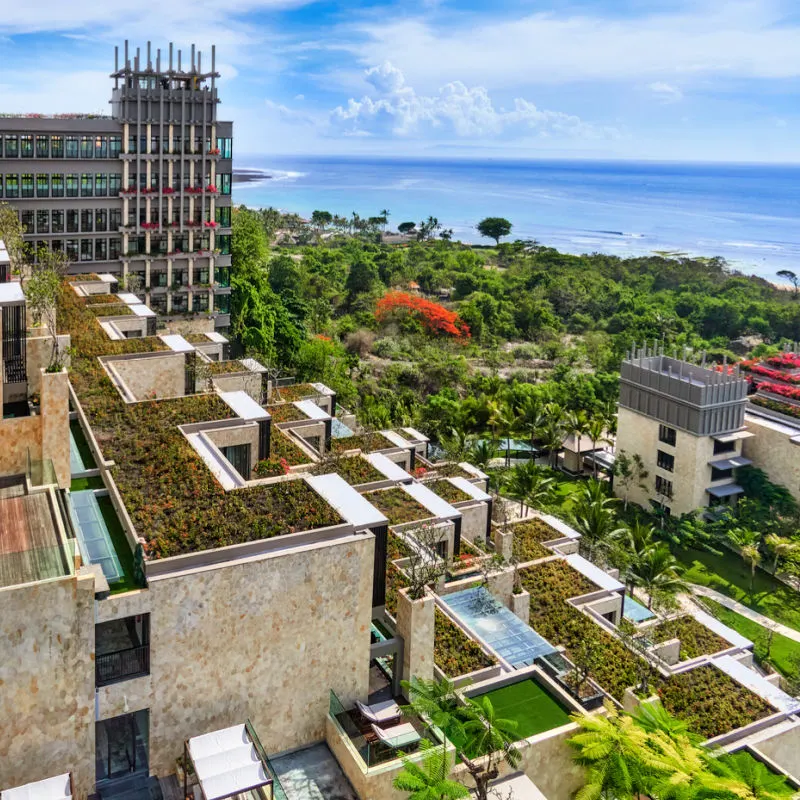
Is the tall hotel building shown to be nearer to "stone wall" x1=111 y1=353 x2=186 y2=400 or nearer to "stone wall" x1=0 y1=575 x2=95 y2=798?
"stone wall" x1=111 y1=353 x2=186 y2=400

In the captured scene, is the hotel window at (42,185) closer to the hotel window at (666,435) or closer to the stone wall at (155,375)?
the stone wall at (155,375)

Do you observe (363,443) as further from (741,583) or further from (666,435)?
(741,583)

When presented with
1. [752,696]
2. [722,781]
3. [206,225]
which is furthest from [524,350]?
[722,781]

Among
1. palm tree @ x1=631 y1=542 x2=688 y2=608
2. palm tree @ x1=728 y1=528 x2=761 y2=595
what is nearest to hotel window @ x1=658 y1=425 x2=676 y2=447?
palm tree @ x1=728 y1=528 x2=761 y2=595

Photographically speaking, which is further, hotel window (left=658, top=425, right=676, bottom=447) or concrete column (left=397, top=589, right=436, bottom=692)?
hotel window (left=658, top=425, right=676, bottom=447)

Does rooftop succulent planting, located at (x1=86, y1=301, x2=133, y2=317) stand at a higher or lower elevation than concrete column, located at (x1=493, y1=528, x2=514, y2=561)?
higher

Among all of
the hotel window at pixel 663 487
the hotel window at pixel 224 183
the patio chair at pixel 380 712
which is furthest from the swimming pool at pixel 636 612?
the hotel window at pixel 224 183

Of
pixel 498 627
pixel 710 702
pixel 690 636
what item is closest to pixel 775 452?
pixel 690 636
